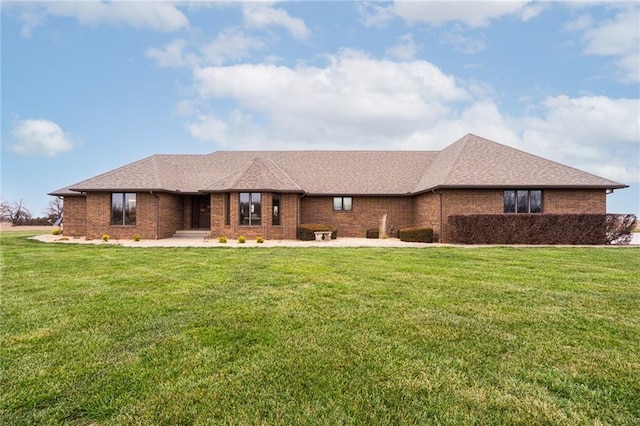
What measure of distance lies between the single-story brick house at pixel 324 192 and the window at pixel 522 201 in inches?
2.1

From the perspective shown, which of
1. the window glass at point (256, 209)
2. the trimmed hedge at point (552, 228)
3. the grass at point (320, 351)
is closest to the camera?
the grass at point (320, 351)

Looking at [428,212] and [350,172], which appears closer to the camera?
[428,212]

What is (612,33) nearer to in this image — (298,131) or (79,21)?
(79,21)

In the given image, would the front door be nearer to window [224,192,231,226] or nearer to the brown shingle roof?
the brown shingle roof

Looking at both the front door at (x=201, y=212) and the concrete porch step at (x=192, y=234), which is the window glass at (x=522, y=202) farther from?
the front door at (x=201, y=212)

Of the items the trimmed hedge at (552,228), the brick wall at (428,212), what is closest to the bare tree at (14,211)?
the brick wall at (428,212)

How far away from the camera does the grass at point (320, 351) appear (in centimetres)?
240

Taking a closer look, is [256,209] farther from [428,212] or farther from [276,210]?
[428,212]

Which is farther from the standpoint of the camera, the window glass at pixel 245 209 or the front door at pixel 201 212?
the front door at pixel 201 212

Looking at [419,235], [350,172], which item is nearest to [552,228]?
[419,235]

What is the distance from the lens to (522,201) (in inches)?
665

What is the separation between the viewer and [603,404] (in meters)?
2.47

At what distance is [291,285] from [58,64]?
1994cm

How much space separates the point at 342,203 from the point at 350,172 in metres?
2.87
